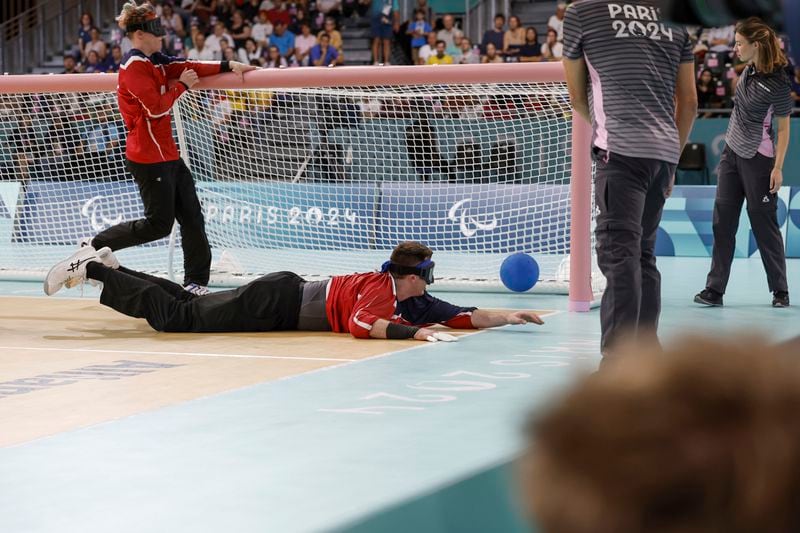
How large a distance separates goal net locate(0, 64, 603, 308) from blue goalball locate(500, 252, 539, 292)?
1.14 m

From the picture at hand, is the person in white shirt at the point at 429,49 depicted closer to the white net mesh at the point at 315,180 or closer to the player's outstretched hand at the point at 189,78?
the white net mesh at the point at 315,180

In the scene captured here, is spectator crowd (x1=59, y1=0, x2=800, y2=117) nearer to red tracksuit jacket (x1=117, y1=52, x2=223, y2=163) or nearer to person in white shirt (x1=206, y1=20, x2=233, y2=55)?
person in white shirt (x1=206, y1=20, x2=233, y2=55)

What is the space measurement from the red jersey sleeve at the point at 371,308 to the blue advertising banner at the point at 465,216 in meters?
4.11

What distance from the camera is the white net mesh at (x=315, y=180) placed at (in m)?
10.8

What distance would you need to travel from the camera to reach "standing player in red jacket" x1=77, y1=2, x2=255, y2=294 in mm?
7812

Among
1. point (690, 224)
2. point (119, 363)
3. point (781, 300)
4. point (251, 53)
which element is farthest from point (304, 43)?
point (119, 363)

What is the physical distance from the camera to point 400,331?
21.5 feet

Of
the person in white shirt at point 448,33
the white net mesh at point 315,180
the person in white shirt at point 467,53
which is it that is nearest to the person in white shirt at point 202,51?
the person in white shirt at point 448,33

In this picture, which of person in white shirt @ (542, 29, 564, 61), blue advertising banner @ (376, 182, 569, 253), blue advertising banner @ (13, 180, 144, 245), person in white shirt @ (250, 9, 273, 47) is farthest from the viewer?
person in white shirt @ (250, 9, 273, 47)

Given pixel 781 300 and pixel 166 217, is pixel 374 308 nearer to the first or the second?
pixel 166 217

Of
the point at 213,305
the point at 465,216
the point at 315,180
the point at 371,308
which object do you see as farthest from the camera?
the point at 315,180

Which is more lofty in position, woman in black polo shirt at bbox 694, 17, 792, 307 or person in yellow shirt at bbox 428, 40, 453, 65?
person in yellow shirt at bbox 428, 40, 453, 65

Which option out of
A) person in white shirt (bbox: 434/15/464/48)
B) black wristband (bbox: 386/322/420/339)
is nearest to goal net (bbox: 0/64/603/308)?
black wristband (bbox: 386/322/420/339)

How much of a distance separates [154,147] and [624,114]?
3917 mm
